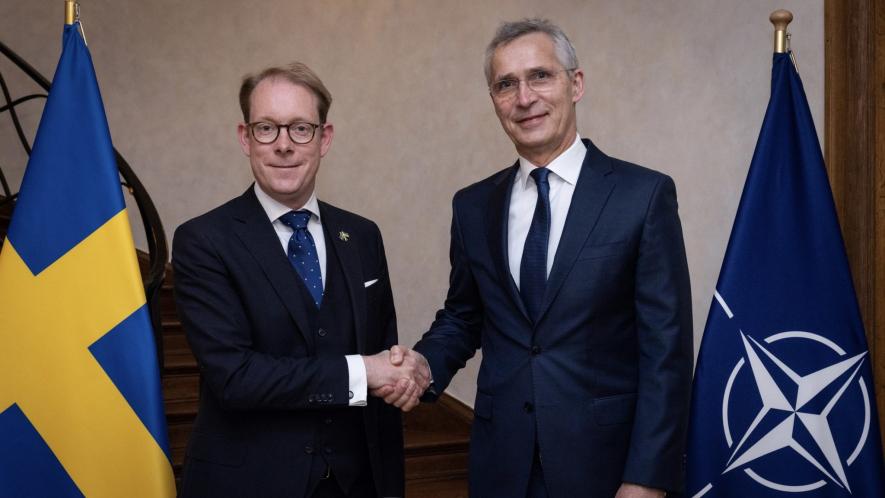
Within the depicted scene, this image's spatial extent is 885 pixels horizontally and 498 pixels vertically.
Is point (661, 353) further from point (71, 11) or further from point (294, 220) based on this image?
point (71, 11)

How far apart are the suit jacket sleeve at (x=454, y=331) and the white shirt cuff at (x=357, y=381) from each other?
334mm

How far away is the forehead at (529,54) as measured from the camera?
2.17 m

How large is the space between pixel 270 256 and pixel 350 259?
0.64 ft

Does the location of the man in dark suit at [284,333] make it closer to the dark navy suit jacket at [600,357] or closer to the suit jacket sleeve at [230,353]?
the suit jacket sleeve at [230,353]

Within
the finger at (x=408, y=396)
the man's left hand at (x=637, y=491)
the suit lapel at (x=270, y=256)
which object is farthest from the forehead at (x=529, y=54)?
the man's left hand at (x=637, y=491)

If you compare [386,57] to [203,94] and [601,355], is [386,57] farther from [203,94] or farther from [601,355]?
[601,355]

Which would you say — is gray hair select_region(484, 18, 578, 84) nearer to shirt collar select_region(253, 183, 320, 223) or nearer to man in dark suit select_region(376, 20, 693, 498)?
man in dark suit select_region(376, 20, 693, 498)

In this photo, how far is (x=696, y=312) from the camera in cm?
353

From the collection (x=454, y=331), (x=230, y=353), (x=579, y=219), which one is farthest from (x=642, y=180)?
(x=230, y=353)

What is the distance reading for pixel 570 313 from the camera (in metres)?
2.04

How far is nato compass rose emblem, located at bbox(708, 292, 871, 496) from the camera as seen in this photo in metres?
2.48

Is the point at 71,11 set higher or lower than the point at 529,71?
higher

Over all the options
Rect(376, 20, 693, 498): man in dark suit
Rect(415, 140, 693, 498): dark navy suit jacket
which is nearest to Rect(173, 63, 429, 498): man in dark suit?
Rect(376, 20, 693, 498): man in dark suit

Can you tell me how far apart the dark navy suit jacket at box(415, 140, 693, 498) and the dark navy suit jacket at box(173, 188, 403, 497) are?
1.05 feet
